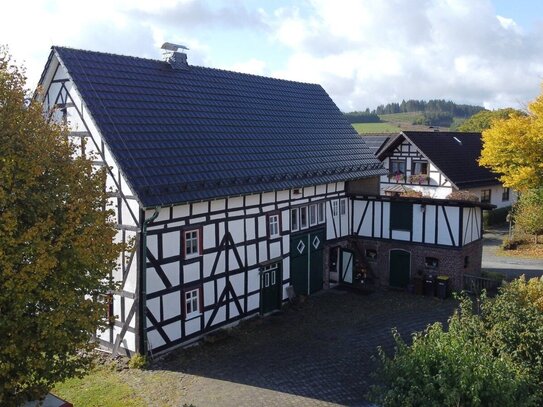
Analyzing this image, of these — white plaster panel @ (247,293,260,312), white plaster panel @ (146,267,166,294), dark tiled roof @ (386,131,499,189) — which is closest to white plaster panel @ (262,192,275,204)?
white plaster panel @ (247,293,260,312)

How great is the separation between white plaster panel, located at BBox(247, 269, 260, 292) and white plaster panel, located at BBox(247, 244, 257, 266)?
282 mm

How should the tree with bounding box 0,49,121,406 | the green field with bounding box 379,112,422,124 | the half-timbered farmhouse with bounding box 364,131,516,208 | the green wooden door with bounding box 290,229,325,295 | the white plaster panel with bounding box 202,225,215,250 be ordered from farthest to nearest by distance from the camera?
the green field with bounding box 379,112,422,124
the half-timbered farmhouse with bounding box 364,131,516,208
the green wooden door with bounding box 290,229,325,295
the white plaster panel with bounding box 202,225,215,250
the tree with bounding box 0,49,121,406

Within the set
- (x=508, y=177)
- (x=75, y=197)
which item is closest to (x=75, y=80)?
(x=75, y=197)

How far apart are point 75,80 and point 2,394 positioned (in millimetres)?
9874

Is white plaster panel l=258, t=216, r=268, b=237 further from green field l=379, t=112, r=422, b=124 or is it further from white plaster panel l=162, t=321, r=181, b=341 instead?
green field l=379, t=112, r=422, b=124

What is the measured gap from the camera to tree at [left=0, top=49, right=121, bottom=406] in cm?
883

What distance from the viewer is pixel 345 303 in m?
21.4

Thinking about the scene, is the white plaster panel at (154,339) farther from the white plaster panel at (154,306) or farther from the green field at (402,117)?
the green field at (402,117)

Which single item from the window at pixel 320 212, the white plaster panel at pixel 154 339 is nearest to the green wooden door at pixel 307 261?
the window at pixel 320 212

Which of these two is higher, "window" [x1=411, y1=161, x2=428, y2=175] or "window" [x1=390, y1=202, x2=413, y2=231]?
"window" [x1=411, y1=161, x2=428, y2=175]

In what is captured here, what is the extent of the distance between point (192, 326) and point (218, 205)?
3.73m

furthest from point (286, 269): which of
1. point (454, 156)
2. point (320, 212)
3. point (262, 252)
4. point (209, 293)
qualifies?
point (454, 156)

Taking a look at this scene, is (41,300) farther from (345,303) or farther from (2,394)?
(345,303)

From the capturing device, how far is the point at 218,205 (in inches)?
690
